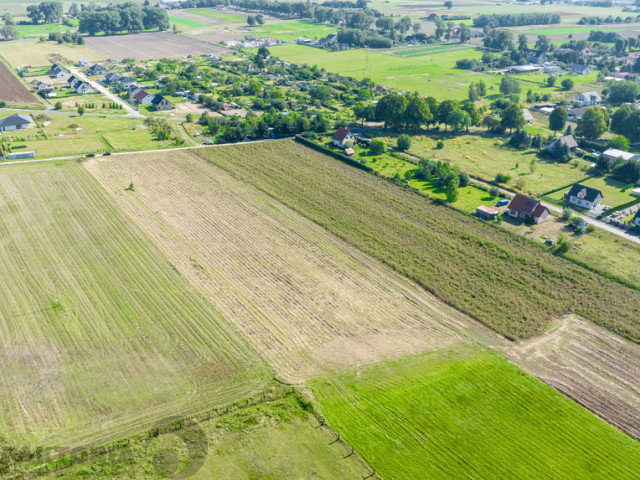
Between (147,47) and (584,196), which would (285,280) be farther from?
(147,47)

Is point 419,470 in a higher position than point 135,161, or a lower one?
lower

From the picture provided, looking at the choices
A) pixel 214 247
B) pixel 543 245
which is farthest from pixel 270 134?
pixel 543 245

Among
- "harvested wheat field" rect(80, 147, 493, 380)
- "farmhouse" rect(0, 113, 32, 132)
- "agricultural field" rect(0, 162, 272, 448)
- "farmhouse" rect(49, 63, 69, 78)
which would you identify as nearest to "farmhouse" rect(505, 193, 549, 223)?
"harvested wheat field" rect(80, 147, 493, 380)

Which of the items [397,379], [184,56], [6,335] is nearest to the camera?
[397,379]

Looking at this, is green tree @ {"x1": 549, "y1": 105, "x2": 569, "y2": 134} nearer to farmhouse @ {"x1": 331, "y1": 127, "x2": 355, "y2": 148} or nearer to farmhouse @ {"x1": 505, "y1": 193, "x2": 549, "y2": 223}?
farmhouse @ {"x1": 505, "y1": 193, "x2": 549, "y2": 223}

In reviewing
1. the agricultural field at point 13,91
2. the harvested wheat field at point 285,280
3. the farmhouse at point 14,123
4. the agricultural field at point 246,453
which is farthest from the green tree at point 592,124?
the agricultural field at point 13,91

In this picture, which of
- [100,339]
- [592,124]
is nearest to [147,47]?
[592,124]

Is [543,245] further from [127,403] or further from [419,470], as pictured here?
[127,403]

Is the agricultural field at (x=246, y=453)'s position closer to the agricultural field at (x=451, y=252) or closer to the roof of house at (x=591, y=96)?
the agricultural field at (x=451, y=252)
